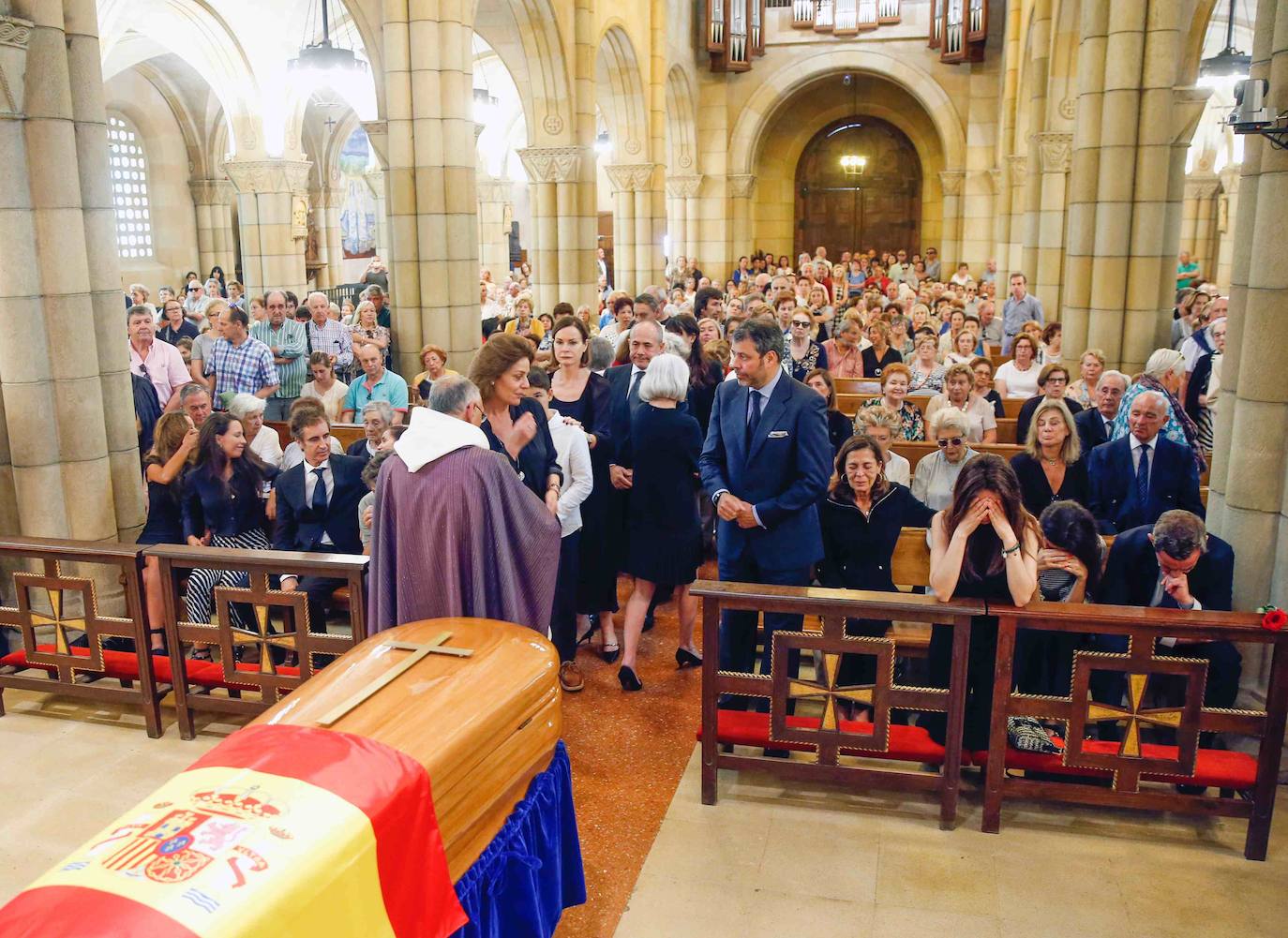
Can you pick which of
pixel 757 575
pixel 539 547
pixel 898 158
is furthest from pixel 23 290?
pixel 898 158

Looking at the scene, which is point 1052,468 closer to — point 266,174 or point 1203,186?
point 266,174

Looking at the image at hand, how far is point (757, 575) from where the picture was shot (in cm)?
507

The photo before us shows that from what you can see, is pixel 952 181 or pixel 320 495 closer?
pixel 320 495

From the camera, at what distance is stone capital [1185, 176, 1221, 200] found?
2319 centimetres

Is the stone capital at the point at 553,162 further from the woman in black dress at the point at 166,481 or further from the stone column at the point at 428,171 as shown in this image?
the woman in black dress at the point at 166,481

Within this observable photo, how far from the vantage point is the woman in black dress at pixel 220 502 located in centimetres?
559

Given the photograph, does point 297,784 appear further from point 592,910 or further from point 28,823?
point 28,823

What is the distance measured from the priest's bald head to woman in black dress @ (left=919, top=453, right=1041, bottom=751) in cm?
180

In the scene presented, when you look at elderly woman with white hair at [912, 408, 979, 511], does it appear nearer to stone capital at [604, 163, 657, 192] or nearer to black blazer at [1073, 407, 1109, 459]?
black blazer at [1073, 407, 1109, 459]

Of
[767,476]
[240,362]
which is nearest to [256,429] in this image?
[240,362]

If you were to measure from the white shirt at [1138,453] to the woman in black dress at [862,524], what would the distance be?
4.46ft

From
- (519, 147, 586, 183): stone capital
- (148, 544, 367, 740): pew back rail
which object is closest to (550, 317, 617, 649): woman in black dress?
(148, 544, 367, 740): pew back rail

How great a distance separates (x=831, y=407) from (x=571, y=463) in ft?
7.13

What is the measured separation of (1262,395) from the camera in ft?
15.5
